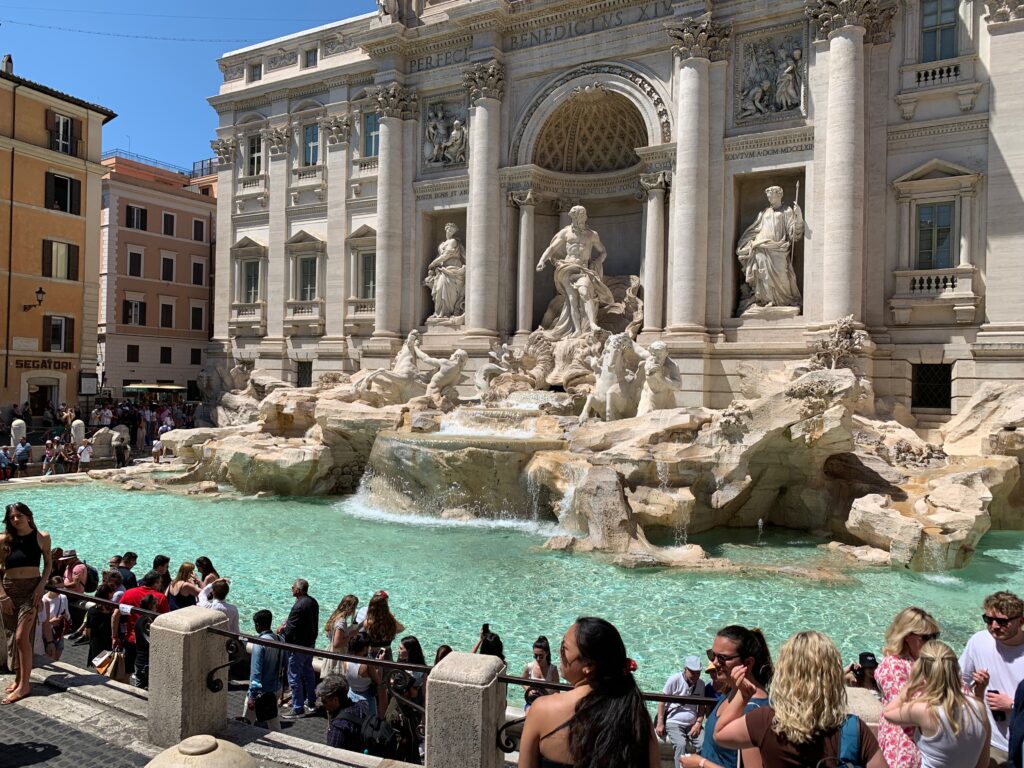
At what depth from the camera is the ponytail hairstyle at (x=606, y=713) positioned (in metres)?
2.60

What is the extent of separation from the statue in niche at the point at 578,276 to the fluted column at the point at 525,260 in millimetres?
1139

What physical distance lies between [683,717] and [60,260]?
2948cm

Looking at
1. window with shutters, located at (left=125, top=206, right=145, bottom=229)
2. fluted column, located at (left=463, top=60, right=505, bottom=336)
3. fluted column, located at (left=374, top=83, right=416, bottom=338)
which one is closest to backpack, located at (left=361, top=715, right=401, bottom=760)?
fluted column, located at (left=463, top=60, right=505, bottom=336)

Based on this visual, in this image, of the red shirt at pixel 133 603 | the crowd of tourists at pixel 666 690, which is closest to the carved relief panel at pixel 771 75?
the crowd of tourists at pixel 666 690

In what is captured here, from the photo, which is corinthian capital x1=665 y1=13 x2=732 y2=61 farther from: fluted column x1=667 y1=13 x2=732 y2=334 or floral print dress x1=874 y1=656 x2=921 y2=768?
floral print dress x1=874 y1=656 x2=921 y2=768

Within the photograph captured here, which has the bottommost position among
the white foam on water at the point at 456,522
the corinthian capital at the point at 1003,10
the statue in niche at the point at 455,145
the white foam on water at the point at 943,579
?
the white foam on water at the point at 943,579

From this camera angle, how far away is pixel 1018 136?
16.2 m

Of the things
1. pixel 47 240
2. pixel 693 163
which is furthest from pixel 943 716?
pixel 47 240

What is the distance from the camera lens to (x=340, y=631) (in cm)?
611

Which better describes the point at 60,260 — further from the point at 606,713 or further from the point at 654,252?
the point at 606,713

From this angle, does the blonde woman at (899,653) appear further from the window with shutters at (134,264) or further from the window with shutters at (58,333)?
the window with shutters at (134,264)

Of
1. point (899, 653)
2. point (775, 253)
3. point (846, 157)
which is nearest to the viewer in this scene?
point (899, 653)

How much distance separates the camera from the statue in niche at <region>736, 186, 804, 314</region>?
727 inches

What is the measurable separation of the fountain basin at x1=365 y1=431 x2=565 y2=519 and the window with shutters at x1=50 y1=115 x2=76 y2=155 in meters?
21.2
